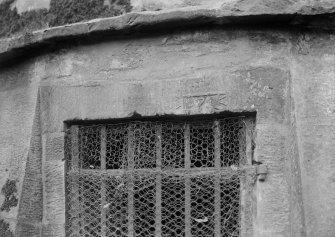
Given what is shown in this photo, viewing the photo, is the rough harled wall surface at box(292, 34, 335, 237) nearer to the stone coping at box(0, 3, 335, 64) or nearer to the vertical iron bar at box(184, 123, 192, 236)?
the stone coping at box(0, 3, 335, 64)

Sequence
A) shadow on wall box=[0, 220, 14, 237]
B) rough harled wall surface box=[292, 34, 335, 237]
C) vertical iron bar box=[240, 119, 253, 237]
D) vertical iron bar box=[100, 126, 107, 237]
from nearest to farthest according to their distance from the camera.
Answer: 1. rough harled wall surface box=[292, 34, 335, 237]
2. vertical iron bar box=[240, 119, 253, 237]
3. vertical iron bar box=[100, 126, 107, 237]
4. shadow on wall box=[0, 220, 14, 237]

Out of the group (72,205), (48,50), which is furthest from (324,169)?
(48,50)

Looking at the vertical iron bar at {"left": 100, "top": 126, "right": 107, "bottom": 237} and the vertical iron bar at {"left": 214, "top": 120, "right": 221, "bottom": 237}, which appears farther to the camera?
the vertical iron bar at {"left": 100, "top": 126, "right": 107, "bottom": 237}

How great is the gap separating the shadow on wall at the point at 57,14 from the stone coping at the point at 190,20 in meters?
0.12

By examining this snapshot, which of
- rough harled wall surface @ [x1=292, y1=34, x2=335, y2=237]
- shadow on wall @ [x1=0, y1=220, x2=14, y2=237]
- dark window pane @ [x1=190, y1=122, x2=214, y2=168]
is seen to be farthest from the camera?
shadow on wall @ [x1=0, y1=220, x2=14, y2=237]

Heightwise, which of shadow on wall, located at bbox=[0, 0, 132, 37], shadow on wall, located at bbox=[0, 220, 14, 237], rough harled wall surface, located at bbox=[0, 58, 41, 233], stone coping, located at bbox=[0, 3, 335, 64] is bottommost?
shadow on wall, located at bbox=[0, 220, 14, 237]

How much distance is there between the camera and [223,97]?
3.63 metres

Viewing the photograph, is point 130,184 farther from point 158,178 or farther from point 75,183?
point 75,183

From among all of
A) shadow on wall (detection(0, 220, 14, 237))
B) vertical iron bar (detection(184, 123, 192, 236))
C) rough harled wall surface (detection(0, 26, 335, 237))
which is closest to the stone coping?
rough harled wall surface (detection(0, 26, 335, 237))

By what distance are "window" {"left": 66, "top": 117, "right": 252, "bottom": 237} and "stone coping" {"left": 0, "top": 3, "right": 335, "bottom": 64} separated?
20.7 inches

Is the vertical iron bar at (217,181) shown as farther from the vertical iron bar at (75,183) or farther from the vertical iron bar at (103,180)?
the vertical iron bar at (75,183)

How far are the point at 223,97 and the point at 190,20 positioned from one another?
445mm

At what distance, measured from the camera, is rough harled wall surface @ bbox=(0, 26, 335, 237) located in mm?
3521

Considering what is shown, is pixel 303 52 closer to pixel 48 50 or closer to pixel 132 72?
pixel 132 72
